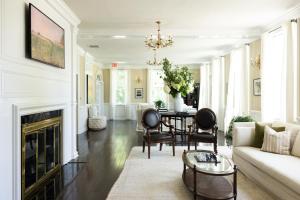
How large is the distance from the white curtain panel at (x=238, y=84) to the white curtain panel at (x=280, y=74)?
3.41 feet

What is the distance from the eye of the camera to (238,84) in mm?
7441

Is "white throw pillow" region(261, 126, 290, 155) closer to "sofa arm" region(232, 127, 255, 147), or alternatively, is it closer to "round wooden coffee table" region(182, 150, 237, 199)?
"sofa arm" region(232, 127, 255, 147)

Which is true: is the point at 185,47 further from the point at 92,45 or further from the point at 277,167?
the point at 277,167

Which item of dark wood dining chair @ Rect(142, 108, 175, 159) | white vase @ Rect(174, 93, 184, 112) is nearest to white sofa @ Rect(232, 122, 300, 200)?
dark wood dining chair @ Rect(142, 108, 175, 159)

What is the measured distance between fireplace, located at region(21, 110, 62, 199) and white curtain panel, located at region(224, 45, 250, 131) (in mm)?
5023

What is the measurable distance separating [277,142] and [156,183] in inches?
76.2

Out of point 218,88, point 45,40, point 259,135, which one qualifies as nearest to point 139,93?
point 218,88

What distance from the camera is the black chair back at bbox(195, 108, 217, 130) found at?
17.4 feet

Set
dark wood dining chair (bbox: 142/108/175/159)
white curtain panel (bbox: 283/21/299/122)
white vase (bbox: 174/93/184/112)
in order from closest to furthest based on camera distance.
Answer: white curtain panel (bbox: 283/21/299/122), dark wood dining chair (bbox: 142/108/175/159), white vase (bbox: 174/93/184/112)

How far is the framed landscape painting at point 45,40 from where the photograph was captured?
3100 mm

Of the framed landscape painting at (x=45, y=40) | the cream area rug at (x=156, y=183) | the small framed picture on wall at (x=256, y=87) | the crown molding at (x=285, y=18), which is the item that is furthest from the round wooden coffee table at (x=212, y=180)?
the small framed picture on wall at (x=256, y=87)

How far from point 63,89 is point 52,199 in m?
2.07

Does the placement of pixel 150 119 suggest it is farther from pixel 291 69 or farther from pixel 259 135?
pixel 291 69

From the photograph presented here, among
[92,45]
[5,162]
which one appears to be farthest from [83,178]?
[92,45]
